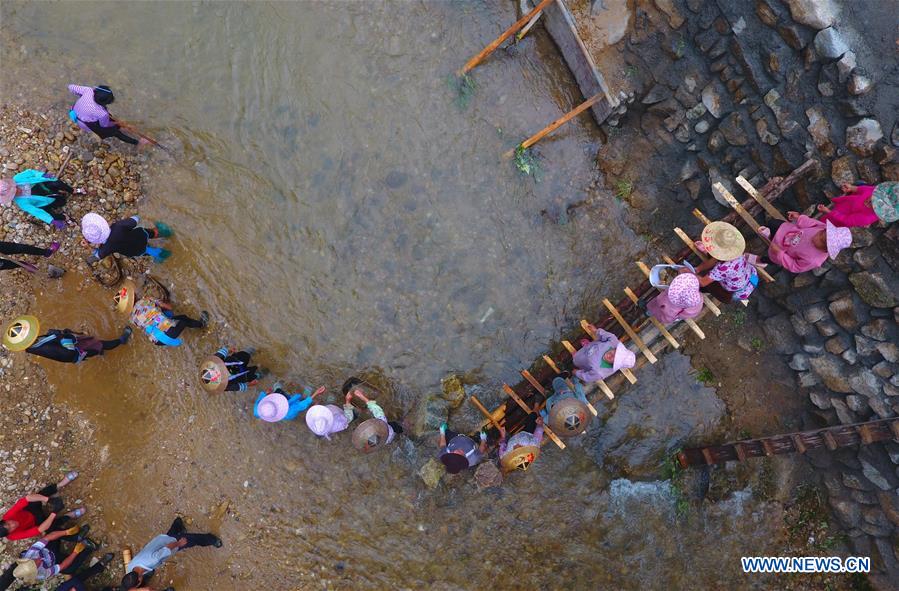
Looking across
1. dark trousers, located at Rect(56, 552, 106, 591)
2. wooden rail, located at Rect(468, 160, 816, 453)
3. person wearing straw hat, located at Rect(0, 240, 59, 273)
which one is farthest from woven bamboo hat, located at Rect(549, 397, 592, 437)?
person wearing straw hat, located at Rect(0, 240, 59, 273)

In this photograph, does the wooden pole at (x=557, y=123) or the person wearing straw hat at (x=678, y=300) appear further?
the wooden pole at (x=557, y=123)

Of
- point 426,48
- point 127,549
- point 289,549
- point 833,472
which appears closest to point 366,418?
point 289,549

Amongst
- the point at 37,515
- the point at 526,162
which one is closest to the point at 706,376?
the point at 526,162

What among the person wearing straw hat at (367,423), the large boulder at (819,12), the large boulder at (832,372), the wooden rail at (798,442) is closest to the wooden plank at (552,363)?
the person wearing straw hat at (367,423)

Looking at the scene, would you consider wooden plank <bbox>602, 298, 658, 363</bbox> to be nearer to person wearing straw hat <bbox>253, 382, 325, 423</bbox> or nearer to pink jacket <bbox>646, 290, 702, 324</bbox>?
pink jacket <bbox>646, 290, 702, 324</bbox>

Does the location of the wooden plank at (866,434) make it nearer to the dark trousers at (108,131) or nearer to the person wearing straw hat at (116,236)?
the person wearing straw hat at (116,236)

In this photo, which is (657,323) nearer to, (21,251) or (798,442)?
(798,442)

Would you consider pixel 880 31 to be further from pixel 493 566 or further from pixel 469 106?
pixel 493 566
